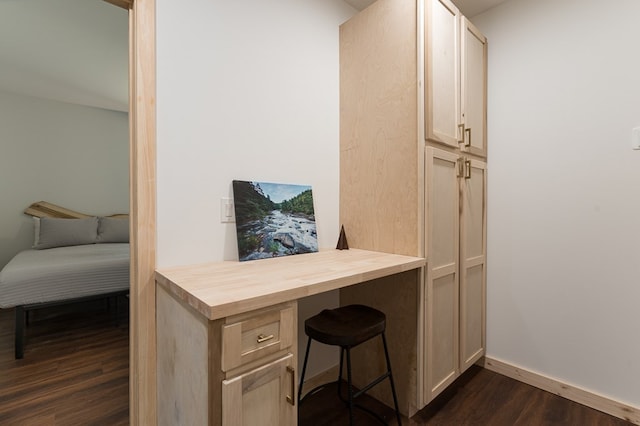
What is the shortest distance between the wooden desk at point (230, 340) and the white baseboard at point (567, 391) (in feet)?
5.06

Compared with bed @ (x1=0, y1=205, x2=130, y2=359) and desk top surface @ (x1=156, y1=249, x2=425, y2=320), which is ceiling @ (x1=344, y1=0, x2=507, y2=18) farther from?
bed @ (x1=0, y1=205, x2=130, y2=359)

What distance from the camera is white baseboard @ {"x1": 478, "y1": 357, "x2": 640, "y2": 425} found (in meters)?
1.56

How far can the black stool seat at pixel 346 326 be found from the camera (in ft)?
4.08

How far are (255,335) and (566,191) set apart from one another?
1955 mm

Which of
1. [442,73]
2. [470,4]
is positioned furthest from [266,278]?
[470,4]

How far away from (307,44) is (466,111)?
1.07m

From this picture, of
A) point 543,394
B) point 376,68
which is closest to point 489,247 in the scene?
point 543,394

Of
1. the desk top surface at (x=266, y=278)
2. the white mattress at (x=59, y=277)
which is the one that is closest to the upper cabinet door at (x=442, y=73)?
the desk top surface at (x=266, y=278)

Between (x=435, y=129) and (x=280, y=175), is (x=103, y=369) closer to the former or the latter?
(x=280, y=175)

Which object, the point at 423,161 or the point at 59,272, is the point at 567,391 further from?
the point at 59,272

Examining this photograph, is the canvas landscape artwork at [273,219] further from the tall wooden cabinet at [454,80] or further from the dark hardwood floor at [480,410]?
the dark hardwood floor at [480,410]

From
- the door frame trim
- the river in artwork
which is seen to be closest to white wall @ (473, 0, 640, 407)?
the river in artwork

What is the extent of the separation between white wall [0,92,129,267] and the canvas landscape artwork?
401cm

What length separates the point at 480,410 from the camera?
1.63 meters
